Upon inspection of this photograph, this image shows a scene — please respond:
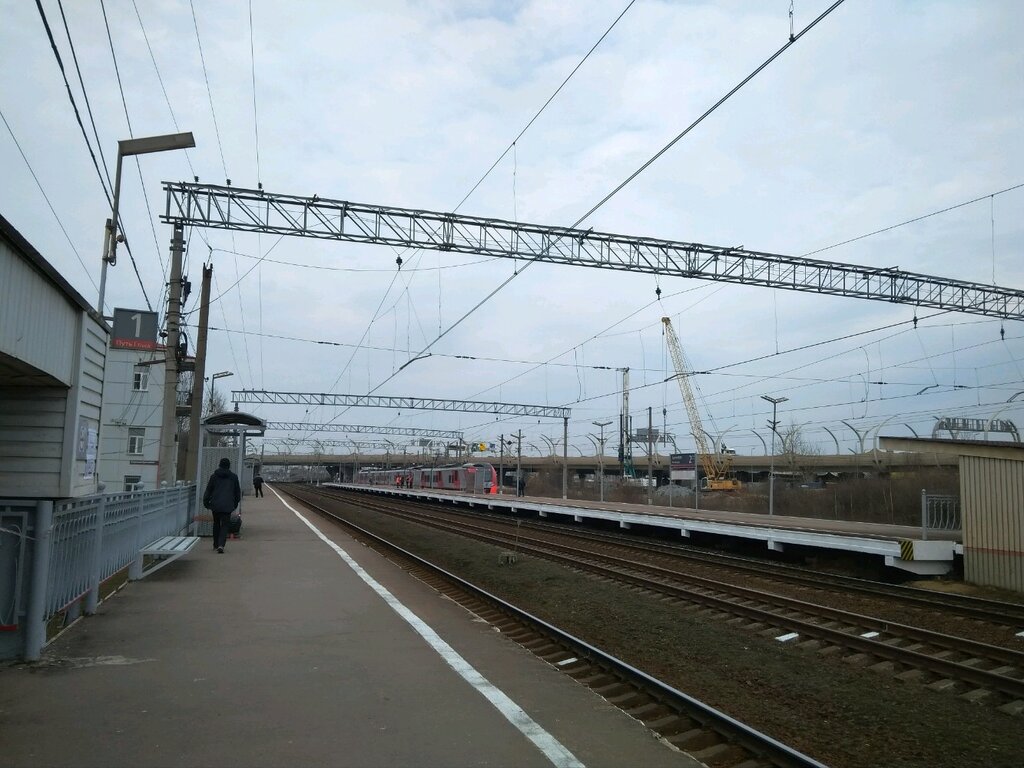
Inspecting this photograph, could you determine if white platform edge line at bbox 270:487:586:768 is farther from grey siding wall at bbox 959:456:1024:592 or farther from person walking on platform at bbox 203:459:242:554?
grey siding wall at bbox 959:456:1024:592

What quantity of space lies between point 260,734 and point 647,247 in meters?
17.4

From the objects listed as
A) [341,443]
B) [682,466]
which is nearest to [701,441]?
[682,466]

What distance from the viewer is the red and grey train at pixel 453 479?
60406mm

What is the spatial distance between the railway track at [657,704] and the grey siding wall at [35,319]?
5.58 metres

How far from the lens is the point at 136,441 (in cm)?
4406

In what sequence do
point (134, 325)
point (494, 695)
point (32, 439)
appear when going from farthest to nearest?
point (134, 325), point (32, 439), point (494, 695)

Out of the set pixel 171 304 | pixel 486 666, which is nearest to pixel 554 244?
pixel 171 304

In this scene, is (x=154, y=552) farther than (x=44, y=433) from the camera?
Yes

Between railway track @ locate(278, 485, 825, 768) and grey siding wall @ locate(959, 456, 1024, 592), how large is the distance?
10.2 meters

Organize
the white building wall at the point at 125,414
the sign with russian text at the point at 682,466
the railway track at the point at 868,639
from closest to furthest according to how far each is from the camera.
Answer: the railway track at the point at 868,639
the white building wall at the point at 125,414
the sign with russian text at the point at 682,466

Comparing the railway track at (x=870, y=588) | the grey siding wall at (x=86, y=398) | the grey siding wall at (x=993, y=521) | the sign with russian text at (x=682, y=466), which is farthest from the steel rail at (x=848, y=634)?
the sign with russian text at (x=682, y=466)

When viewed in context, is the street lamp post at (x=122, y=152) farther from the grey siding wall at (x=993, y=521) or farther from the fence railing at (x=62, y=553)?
the grey siding wall at (x=993, y=521)

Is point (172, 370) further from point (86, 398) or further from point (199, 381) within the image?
point (86, 398)

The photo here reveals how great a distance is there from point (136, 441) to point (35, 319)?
4058cm
